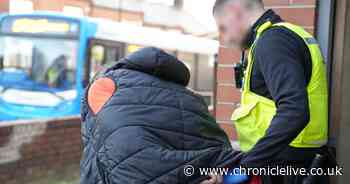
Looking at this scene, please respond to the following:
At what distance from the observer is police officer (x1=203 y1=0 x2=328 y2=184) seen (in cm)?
181

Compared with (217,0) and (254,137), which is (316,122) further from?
(217,0)

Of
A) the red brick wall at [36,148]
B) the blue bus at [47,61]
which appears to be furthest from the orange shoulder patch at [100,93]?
the blue bus at [47,61]

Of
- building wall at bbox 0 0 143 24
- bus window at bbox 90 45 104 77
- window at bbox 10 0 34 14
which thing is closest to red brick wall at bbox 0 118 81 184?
bus window at bbox 90 45 104 77

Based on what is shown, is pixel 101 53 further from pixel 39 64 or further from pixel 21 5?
pixel 21 5

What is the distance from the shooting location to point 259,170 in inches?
74.9

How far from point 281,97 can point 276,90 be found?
35 millimetres

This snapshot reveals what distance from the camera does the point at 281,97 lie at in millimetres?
1831

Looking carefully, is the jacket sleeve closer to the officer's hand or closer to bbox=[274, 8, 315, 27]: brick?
the officer's hand

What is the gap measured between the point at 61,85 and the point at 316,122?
8.05 m

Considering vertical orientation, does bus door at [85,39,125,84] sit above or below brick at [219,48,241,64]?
below

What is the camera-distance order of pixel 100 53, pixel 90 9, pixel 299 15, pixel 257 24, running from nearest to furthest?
pixel 257 24 → pixel 299 15 → pixel 100 53 → pixel 90 9

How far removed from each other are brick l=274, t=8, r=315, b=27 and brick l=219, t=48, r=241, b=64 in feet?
1.24

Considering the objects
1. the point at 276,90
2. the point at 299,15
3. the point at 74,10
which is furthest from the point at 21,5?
the point at 276,90

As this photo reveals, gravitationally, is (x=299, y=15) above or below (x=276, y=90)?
above
